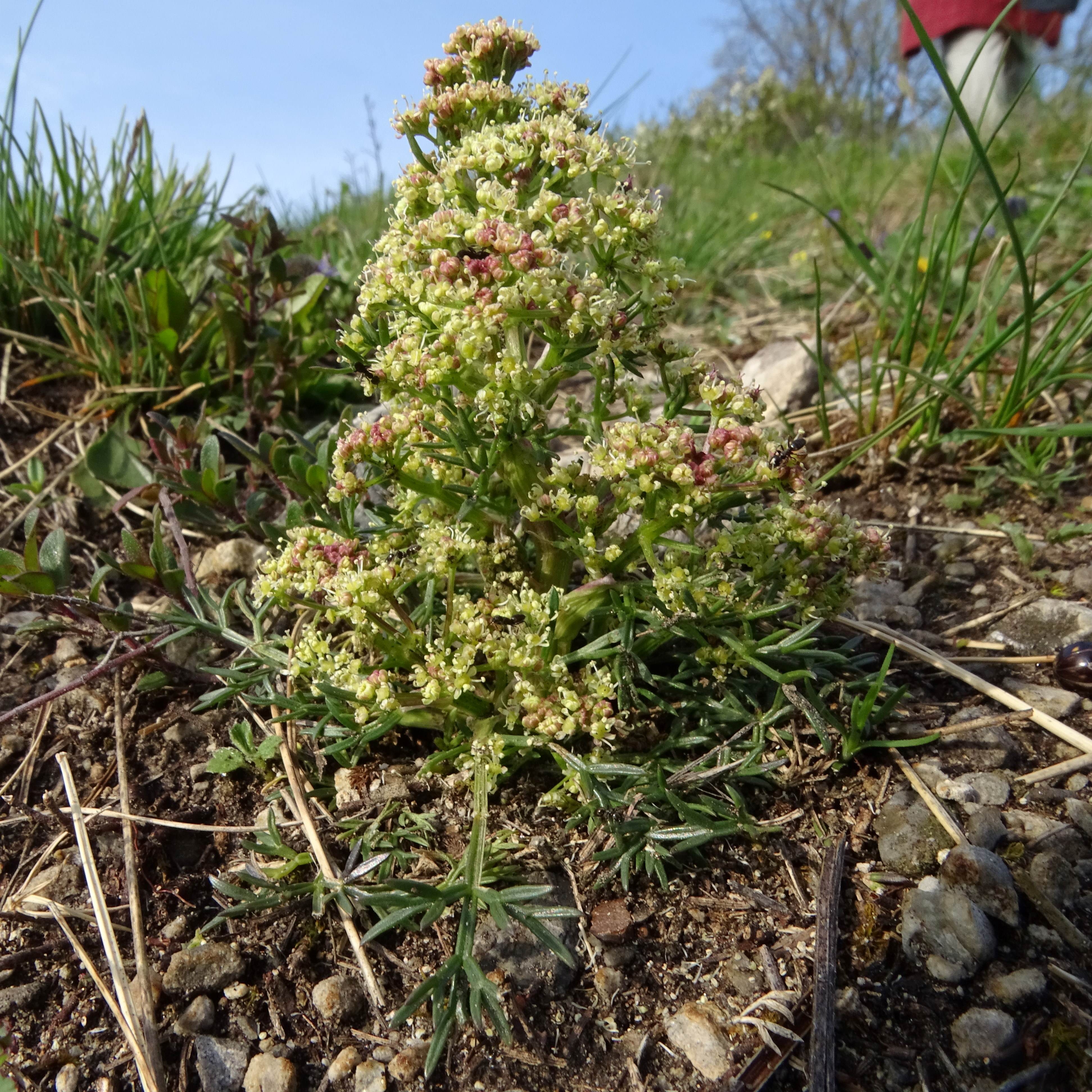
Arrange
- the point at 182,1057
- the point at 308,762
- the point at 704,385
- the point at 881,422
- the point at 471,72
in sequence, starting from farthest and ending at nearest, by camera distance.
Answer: the point at 881,422, the point at 308,762, the point at 471,72, the point at 704,385, the point at 182,1057

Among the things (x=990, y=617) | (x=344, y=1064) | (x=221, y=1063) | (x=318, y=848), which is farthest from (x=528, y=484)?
(x=990, y=617)

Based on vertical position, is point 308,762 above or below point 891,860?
above

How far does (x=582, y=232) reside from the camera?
5.64 ft

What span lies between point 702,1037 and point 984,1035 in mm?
509

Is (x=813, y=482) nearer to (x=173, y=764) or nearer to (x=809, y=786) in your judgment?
(x=809, y=786)

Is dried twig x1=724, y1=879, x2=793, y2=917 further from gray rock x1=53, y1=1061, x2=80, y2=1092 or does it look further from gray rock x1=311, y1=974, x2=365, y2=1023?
gray rock x1=53, y1=1061, x2=80, y2=1092

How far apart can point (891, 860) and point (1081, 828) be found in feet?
1.40

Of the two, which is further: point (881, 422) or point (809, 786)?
point (881, 422)

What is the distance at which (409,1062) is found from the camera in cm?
159

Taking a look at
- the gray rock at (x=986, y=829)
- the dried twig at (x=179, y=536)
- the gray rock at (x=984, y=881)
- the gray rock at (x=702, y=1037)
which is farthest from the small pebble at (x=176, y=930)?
the gray rock at (x=986, y=829)

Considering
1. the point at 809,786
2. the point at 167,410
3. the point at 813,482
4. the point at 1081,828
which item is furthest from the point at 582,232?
the point at 167,410

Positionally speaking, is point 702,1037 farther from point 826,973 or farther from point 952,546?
point 952,546

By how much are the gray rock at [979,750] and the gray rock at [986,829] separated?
17cm

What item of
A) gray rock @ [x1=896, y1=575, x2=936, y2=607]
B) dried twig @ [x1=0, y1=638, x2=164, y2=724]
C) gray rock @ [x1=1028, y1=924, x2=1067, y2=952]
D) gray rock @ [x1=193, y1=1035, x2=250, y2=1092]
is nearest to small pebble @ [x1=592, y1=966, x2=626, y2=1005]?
gray rock @ [x1=193, y1=1035, x2=250, y2=1092]
